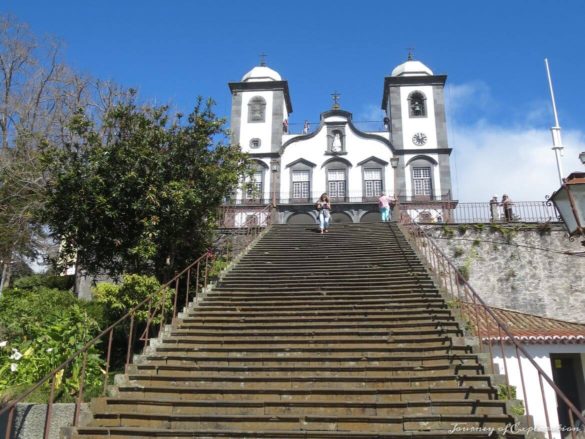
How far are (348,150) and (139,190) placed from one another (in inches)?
837

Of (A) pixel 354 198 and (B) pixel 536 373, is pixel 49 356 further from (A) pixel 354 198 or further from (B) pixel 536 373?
(A) pixel 354 198

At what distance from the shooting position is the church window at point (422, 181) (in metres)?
30.2

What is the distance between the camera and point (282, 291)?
1055 cm

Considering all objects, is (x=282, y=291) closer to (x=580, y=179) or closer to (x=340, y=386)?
(x=340, y=386)

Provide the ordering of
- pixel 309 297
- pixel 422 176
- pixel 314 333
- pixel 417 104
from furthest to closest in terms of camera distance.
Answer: pixel 417 104 < pixel 422 176 < pixel 309 297 < pixel 314 333

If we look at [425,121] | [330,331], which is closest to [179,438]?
[330,331]

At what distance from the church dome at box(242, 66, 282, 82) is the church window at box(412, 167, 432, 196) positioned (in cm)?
1122

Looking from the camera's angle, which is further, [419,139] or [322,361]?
[419,139]

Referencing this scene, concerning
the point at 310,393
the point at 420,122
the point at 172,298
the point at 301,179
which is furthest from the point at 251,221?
the point at 420,122

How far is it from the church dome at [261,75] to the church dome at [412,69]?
7.86 meters

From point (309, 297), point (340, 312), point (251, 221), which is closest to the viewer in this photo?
point (340, 312)

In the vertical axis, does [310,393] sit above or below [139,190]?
below

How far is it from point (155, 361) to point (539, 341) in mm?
8162

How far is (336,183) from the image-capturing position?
101 ft
